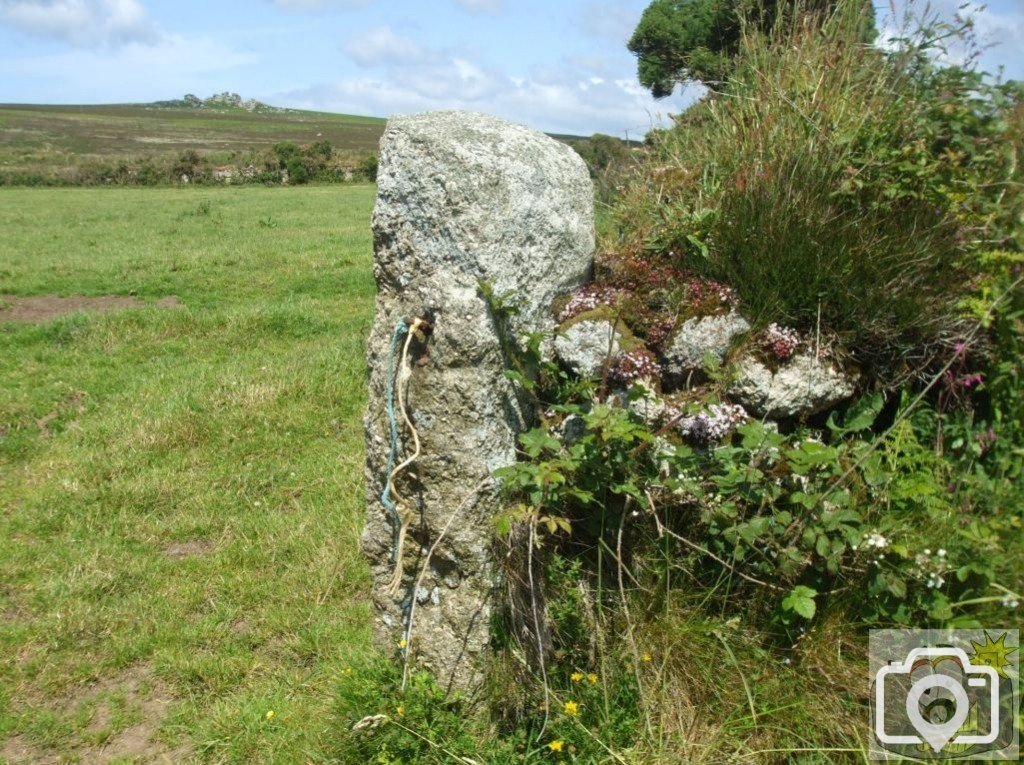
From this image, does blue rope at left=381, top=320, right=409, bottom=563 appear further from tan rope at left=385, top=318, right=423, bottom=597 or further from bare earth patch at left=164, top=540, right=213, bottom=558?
bare earth patch at left=164, top=540, right=213, bottom=558

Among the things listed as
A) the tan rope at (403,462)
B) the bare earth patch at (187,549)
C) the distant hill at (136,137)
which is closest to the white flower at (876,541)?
the tan rope at (403,462)

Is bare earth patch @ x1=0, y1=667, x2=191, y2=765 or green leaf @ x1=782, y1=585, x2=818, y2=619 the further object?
bare earth patch @ x1=0, y1=667, x2=191, y2=765

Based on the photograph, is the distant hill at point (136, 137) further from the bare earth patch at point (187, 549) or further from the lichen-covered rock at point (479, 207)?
the lichen-covered rock at point (479, 207)

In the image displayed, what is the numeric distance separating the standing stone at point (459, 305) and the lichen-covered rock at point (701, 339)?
539 millimetres

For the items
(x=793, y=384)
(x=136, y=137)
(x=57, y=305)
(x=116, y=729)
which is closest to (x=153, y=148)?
(x=136, y=137)

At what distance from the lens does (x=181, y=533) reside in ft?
18.5

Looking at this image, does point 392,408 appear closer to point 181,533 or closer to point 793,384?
point 793,384

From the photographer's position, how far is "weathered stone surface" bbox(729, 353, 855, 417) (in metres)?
3.12

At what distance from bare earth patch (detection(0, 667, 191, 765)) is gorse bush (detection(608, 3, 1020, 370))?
343 cm

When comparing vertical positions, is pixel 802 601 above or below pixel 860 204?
below

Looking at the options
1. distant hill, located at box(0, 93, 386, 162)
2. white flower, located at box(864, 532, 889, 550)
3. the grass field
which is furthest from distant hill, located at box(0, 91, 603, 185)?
white flower, located at box(864, 532, 889, 550)

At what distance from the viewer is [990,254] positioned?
2980 mm

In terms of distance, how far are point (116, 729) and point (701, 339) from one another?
3525 millimetres

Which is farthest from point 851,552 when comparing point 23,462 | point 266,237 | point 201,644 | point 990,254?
point 266,237
